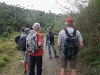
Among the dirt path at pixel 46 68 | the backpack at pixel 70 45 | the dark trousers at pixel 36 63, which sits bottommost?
the dirt path at pixel 46 68

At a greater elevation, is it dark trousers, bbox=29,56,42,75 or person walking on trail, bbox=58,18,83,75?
person walking on trail, bbox=58,18,83,75

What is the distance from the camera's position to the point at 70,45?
7.39m

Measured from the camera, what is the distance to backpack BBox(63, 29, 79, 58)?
24.2 ft

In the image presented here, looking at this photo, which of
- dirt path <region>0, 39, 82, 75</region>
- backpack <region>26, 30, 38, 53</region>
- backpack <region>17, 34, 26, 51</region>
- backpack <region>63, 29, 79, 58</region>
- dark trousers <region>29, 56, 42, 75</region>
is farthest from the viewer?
dirt path <region>0, 39, 82, 75</region>

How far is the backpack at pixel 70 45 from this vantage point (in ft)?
24.2

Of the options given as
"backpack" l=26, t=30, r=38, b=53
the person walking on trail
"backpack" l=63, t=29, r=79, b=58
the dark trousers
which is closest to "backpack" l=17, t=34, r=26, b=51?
the dark trousers

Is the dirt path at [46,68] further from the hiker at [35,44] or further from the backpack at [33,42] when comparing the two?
the backpack at [33,42]

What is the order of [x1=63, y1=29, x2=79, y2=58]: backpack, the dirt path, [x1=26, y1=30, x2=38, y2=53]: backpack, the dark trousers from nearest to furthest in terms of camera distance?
[x1=63, y1=29, x2=79, y2=58]: backpack < [x1=26, y1=30, x2=38, y2=53]: backpack < the dark trousers < the dirt path

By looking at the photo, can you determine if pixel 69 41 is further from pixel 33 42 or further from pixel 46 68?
pixel 46 68

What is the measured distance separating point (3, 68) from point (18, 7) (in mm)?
36104

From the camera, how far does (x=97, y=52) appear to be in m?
9.91

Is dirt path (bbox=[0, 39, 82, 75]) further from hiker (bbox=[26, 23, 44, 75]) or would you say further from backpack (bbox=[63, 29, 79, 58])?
backpack (bbox=[63, 29, 79, 58])

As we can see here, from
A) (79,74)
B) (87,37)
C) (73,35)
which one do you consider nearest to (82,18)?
(87,37)

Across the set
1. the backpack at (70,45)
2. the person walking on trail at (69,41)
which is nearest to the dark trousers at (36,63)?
the person walking on trail at (69,41)
